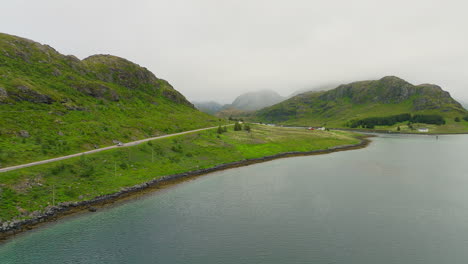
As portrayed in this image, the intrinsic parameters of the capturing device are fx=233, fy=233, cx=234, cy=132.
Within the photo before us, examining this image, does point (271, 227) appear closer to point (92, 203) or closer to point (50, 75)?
point (92, 203)

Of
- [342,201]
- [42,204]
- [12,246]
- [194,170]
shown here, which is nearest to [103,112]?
[194,170]

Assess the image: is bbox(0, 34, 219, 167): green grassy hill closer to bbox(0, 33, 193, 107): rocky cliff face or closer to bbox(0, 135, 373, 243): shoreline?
bbox(0, 33, 193, 107): rocky cliff face

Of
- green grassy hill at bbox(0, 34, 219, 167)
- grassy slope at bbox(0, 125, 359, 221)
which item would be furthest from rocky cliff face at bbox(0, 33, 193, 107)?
grassy slope at bbox(0, 125, 359, 221)

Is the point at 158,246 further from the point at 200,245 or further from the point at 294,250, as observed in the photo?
the point at 294,250

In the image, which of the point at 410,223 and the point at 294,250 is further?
the point at 410,223

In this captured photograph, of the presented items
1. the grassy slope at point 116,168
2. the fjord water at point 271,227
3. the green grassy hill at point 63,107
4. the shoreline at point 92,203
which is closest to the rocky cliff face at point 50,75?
the green grassy hill at point 63,107

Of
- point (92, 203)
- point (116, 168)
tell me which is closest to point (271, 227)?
point (92, 203)
